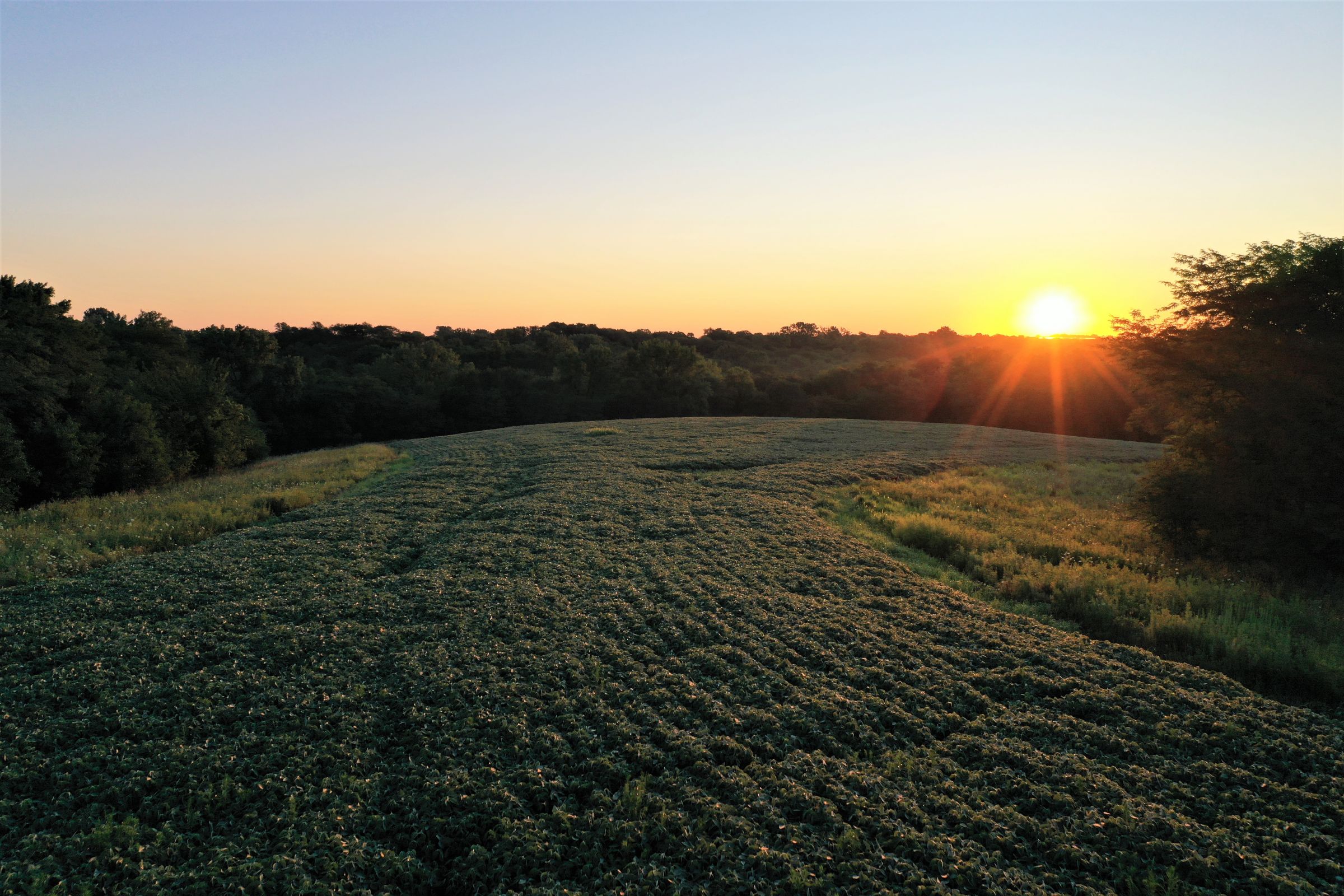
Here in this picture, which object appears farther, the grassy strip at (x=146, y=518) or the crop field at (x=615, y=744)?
the grassy strip at (x=146, y=518)

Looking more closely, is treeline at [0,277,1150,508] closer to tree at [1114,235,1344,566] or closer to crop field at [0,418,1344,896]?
tree at [1114,235,1344,566]

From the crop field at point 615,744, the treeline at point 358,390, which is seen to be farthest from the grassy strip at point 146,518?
the treeline at point 358,390

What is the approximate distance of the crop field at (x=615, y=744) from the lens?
197 inches

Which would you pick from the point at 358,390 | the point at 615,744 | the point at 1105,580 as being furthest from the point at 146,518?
the point at 358,390

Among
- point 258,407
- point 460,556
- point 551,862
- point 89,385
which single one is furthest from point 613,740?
point 258,407

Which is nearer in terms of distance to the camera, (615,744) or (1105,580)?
(615,744)

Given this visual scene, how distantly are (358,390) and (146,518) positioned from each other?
50058 millimetres

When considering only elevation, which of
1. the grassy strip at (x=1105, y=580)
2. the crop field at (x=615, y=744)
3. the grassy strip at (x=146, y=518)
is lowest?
the grassy strip at (x=1105, y=580)

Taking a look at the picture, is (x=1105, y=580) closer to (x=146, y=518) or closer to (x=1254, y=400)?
(x=1254, y=400)

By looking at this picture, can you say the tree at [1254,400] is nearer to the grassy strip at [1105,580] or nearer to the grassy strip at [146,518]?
the grassy strip at [1105,580]

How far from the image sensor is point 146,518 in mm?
16188

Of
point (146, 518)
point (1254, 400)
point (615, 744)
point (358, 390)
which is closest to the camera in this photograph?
point (615, 744)

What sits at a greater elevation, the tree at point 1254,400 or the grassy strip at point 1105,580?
the tree at point 1254,400

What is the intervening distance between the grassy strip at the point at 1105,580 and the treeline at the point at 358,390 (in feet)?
17.8
